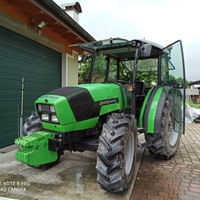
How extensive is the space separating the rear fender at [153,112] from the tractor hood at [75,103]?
0.74 m

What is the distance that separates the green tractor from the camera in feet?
8.00

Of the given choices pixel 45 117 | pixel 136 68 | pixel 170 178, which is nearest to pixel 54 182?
pixel 45 117

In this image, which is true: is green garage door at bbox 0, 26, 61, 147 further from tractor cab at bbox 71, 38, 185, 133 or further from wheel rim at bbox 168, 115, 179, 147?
wheel rim at bbox 168, 115, 179, 147

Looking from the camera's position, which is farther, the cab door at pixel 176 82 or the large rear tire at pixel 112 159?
the cab door at pixel 176 82

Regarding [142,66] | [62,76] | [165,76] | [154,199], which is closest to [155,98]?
[165,76]

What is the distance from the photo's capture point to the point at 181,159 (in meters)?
4.01

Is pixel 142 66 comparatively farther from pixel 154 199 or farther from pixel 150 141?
pixel 154 199

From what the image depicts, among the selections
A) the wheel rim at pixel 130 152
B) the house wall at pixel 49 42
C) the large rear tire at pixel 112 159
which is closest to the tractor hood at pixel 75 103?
the large rear tire at pixel 112 159

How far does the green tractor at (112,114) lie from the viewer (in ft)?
8.00

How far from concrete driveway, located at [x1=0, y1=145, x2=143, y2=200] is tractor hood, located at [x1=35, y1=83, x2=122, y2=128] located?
961 millimetres

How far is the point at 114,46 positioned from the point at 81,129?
1681 mm

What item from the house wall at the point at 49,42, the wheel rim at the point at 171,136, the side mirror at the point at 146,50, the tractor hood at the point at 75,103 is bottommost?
the wheel rim at the point at 171,136

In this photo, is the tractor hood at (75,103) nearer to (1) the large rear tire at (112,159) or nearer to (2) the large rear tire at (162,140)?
(1) the large rear tire at (112,159)

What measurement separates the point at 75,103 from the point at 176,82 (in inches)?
87.5
